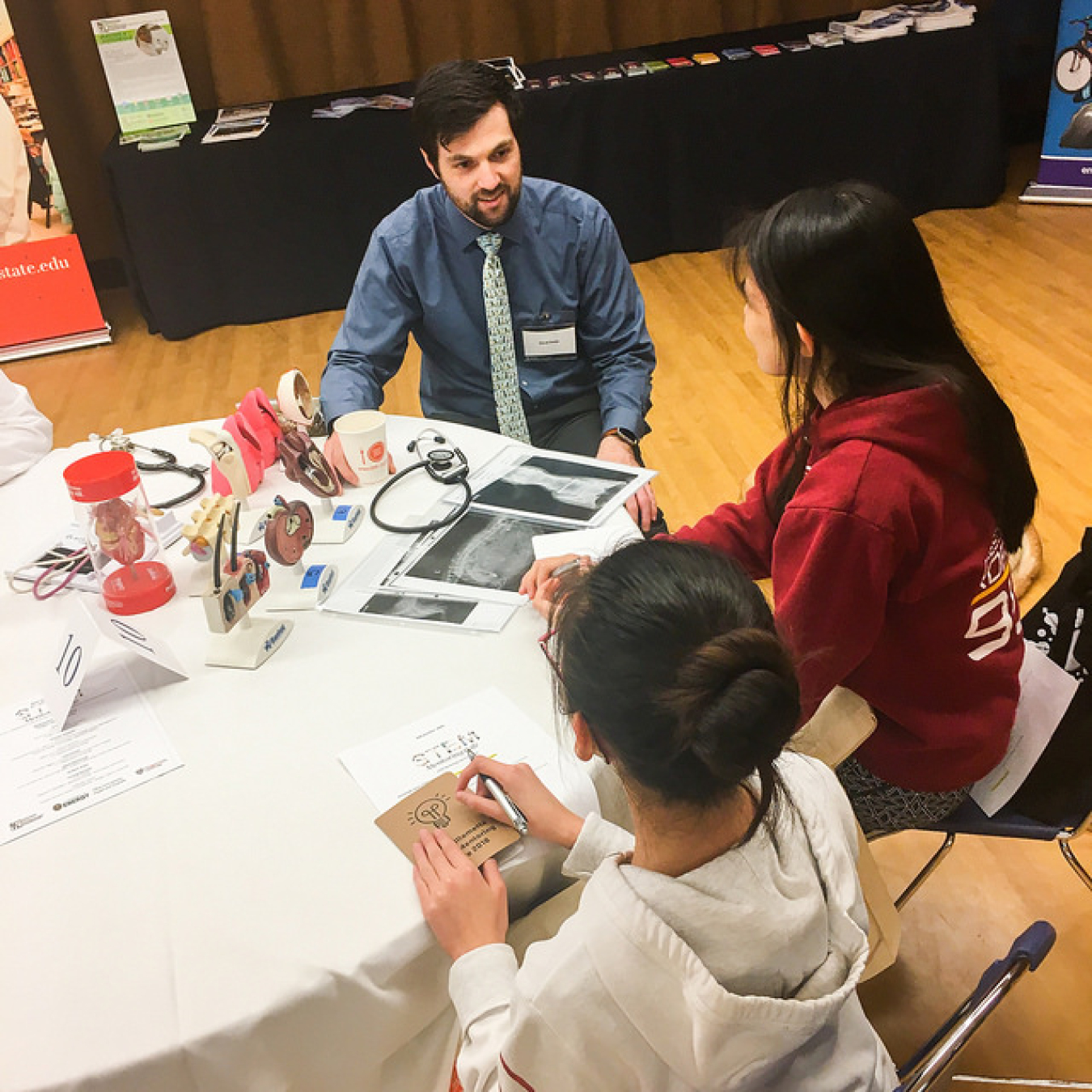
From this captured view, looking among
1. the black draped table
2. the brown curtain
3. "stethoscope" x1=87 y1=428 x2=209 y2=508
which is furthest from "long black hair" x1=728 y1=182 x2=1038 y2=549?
the brown curtain

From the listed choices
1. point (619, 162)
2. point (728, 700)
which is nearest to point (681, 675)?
point (728, 700)

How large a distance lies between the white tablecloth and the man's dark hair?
1194 millimetres

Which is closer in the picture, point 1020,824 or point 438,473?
point 1020,824

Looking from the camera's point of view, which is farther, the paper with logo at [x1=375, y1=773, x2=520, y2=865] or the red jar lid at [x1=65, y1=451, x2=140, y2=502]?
the red jar lid at [x1=65, y1=451, x2=140, y2=502]

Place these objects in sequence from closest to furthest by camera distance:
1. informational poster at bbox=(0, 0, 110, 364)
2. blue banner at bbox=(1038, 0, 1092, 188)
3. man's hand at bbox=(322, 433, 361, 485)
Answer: man's hand at bbox=(322, 433, 361, 485), informational poster at bbox=(0, 0, 110, 364), blue banner at bbox=(1038, 0, 1092, 188)

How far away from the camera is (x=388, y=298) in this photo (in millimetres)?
2207

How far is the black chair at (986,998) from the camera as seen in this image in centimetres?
100

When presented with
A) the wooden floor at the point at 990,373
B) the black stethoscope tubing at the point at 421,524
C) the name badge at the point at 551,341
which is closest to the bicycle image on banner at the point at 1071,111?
the wooden floor at the point at 990,373

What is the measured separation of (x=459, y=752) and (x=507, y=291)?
4.23 ft

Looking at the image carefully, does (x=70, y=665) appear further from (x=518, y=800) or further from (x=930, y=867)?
(x=930, y=867)

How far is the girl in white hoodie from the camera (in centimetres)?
80

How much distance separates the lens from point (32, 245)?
4.21 m

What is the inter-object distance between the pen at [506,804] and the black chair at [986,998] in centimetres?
43

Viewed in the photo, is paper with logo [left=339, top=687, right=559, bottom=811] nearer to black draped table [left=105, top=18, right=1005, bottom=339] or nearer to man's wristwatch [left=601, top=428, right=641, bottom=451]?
man's wristwatch [left=601, top=428, right=641, bottom=451]
